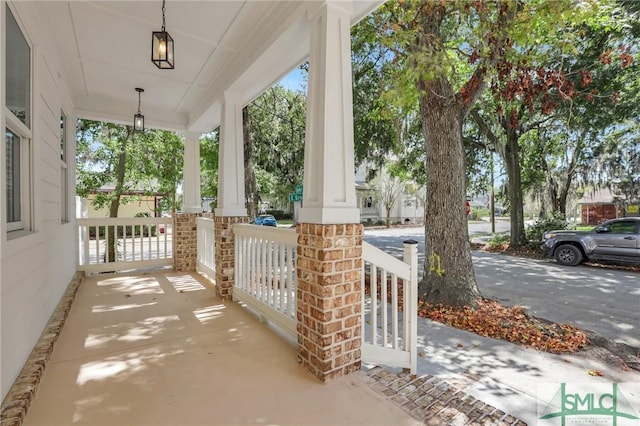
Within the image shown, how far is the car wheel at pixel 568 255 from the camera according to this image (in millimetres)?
8031

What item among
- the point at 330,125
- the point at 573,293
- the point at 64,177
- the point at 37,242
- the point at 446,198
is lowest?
the point at 573,293

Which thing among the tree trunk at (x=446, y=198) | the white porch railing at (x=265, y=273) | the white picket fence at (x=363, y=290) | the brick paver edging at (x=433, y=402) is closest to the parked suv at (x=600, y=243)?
the tree trunk at (x=446, y=198)

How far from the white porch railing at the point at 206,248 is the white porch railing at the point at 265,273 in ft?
3.67

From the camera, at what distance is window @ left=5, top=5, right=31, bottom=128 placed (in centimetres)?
204

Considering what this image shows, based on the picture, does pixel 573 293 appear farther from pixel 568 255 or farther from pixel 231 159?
pixel 231 159

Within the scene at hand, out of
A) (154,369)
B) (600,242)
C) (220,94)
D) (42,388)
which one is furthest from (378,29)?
(600,242)

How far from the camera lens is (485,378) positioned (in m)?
2.66

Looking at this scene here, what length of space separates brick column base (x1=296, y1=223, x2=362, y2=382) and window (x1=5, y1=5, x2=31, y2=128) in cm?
211

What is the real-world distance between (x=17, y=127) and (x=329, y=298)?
7.99 feet

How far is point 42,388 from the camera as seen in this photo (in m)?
2.04

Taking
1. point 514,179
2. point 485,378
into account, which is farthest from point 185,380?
point 514,179

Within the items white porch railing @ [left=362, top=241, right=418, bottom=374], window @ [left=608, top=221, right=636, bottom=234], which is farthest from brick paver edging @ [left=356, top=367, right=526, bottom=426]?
window @ [left=608, top=221, right=636, bottom=234]

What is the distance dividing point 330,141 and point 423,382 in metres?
1.81

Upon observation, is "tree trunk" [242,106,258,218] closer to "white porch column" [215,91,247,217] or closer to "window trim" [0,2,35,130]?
"white porch column" [215,91,247,217]
